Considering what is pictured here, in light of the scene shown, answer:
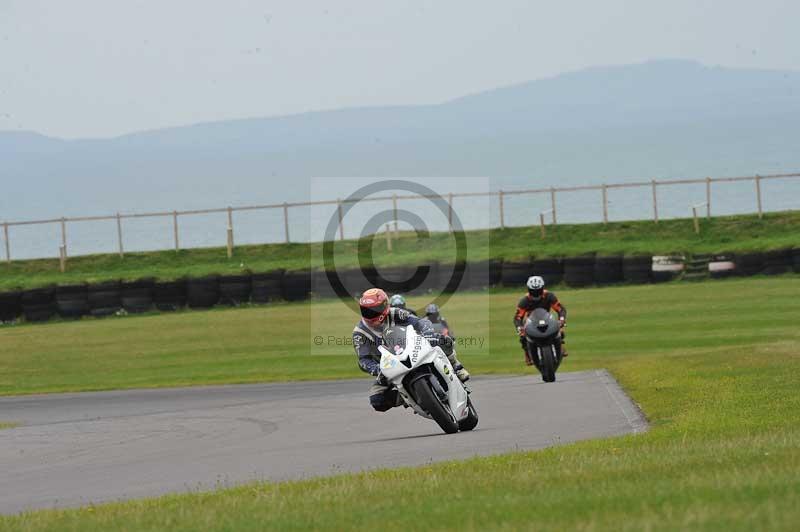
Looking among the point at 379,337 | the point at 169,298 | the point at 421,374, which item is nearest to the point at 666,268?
the point at 169,298

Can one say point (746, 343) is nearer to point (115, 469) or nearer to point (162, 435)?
point (162, 435)

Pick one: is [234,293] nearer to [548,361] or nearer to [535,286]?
[548,361]

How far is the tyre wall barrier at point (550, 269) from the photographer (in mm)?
42969

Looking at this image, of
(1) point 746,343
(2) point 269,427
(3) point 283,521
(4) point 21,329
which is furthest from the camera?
(4) point 21,329

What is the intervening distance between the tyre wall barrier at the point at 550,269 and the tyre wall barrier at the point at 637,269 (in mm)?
1767

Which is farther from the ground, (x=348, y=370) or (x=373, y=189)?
(x=373, y=189)

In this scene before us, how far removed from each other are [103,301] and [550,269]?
41.7 feet

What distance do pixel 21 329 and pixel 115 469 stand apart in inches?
1128

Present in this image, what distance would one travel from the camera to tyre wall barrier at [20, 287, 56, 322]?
42812mm

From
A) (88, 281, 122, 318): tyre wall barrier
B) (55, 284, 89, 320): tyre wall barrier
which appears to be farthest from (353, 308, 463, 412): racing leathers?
(88, 281, 122, 318): tyre wall barrier

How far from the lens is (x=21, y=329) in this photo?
42.0 meters

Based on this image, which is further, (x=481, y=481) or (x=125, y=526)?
(x=481, y=481)

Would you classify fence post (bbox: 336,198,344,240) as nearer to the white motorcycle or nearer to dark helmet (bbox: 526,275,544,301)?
dark helmet (bbox: 526,275,544,301)

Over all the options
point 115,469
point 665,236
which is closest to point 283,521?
point 115,469
